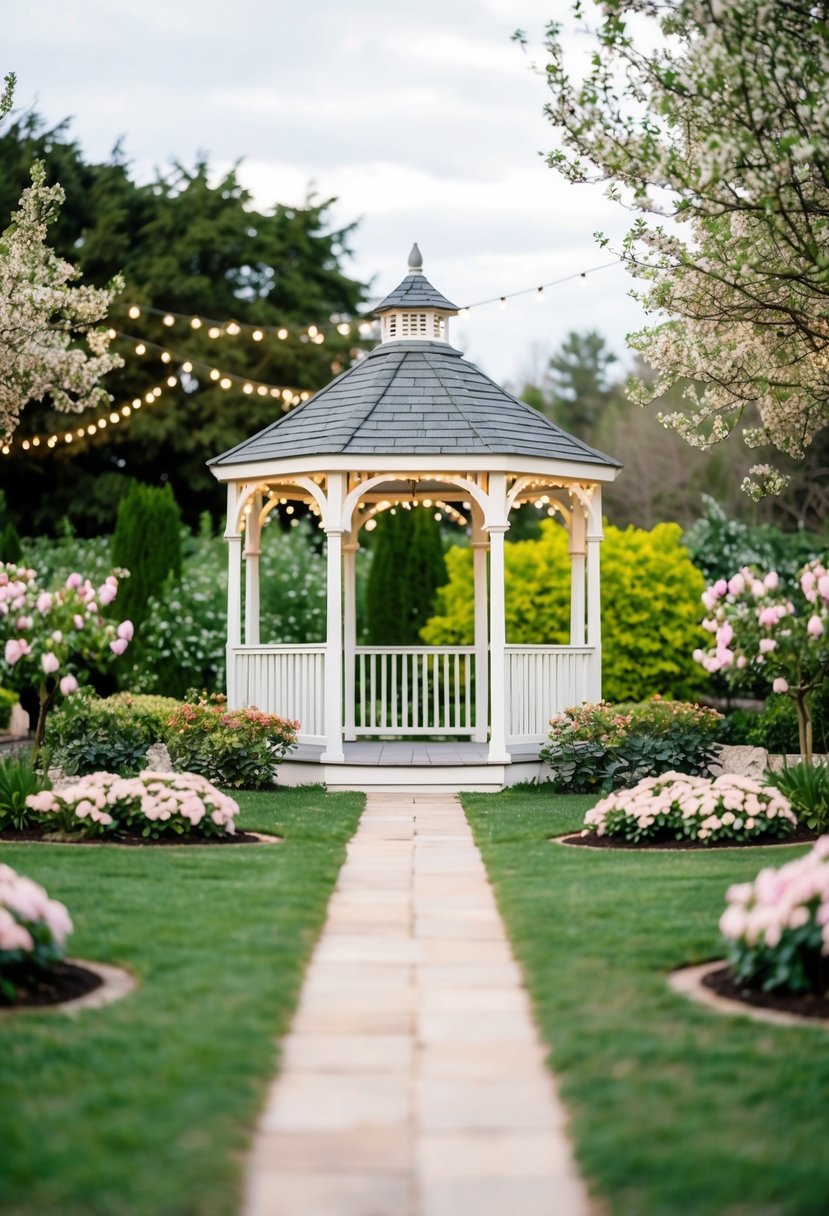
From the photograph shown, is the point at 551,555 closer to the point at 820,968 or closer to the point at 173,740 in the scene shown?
the point at 173,740

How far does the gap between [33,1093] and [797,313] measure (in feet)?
27.5

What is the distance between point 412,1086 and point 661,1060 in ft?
2.55

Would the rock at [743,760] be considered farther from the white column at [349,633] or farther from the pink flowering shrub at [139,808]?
the pink flowering shrub at [139,808]

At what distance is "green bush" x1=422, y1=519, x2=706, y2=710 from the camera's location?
56.4 feet

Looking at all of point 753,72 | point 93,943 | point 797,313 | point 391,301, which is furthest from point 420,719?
point 93,943

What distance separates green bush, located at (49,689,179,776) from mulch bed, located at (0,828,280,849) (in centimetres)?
272

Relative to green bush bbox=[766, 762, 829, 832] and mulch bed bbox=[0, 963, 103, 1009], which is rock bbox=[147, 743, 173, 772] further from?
mulch bed bbox=[0, 963, 103, 1009]

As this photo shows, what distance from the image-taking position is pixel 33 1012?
16.0ft

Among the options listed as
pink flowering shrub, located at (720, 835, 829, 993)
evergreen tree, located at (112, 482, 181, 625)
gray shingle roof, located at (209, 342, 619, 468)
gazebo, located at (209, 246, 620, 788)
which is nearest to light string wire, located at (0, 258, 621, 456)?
gray shingle roof, located at (209, 342, 619, 468)

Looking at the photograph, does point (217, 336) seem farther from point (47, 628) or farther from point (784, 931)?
point (784, 931)

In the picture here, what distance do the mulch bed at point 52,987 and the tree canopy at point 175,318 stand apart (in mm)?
24090

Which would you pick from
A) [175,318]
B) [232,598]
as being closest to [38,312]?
[232,598]

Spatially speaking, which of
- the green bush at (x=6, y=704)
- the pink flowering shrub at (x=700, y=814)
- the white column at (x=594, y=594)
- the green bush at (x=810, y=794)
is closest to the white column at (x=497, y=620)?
the white column at (x=594, y=594)

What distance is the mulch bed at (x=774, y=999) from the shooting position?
→ 4953 millimetres
